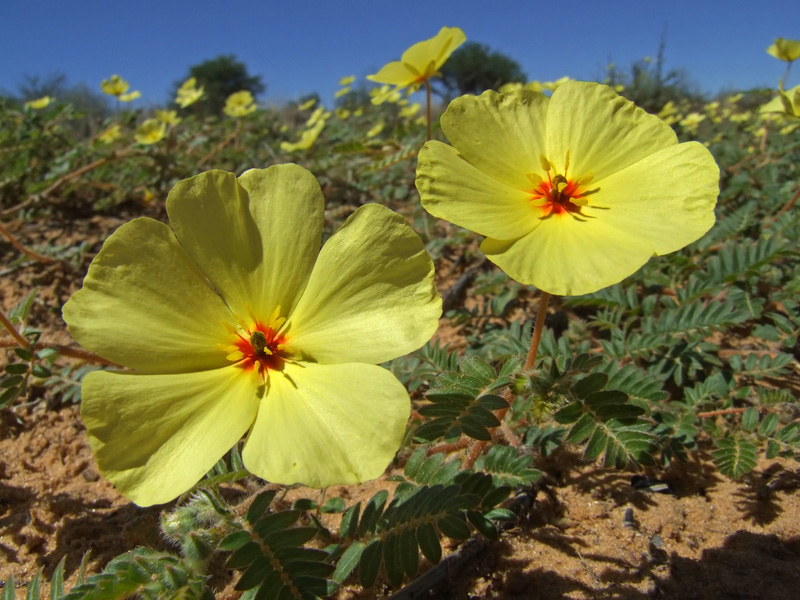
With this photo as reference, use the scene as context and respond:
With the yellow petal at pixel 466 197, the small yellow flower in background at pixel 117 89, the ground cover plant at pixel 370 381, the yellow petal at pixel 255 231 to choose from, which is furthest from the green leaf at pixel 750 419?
the small yellow flower in background at pixel 117 89

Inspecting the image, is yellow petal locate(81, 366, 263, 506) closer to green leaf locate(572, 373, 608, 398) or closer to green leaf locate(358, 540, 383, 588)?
green leaf locate(358, 540, 383, 588)

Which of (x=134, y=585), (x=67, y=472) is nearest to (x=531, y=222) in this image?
(x=134, y=585)

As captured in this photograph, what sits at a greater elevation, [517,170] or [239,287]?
[517,170]

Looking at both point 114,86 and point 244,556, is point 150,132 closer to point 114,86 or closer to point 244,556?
point 114,86

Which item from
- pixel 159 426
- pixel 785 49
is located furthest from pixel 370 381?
pixel 785 49

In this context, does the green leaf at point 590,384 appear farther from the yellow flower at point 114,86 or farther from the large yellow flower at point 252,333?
the yellow flower at point 114,86

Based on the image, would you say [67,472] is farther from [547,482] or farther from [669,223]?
[669,223]

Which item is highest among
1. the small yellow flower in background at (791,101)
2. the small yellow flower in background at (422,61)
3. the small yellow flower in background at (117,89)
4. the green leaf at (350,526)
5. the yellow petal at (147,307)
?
the small yellow flower in background at (117,89)
